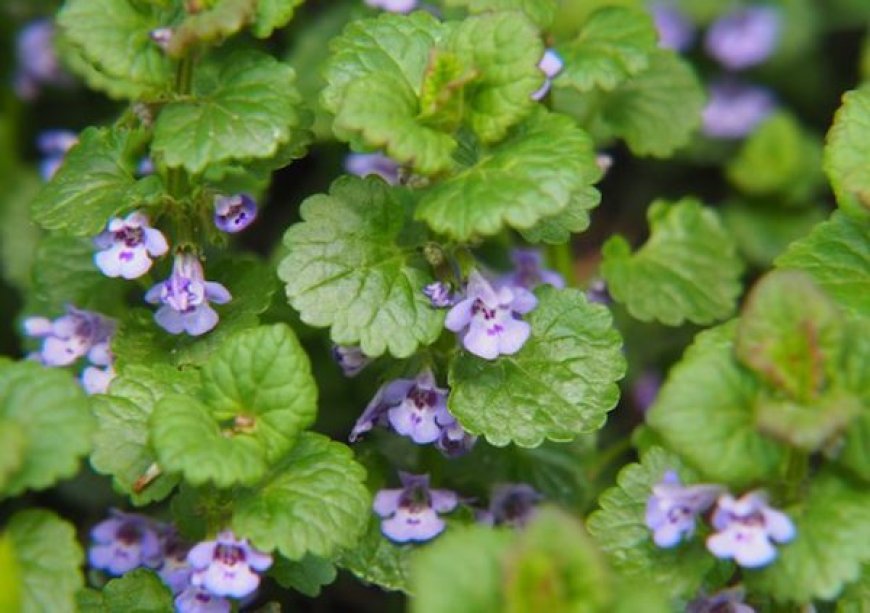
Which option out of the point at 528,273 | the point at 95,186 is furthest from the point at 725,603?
the point at 95,186

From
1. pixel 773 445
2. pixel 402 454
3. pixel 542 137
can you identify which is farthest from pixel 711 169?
pixel 773 445

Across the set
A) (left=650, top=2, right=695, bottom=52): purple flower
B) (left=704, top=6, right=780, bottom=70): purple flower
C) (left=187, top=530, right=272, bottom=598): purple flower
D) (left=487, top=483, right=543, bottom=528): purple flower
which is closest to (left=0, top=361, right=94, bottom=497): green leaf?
(left=187, top=530, right=272, bottom=598): purple flower

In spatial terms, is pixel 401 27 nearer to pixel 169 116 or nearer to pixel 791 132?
pixel 169 116

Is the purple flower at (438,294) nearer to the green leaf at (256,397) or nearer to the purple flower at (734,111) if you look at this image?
the green leaf at (256,397)

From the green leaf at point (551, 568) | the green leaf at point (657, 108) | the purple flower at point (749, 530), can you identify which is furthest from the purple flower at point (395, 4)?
the green leaf at point (551, 568)

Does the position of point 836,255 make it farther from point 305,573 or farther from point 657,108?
point 305,573

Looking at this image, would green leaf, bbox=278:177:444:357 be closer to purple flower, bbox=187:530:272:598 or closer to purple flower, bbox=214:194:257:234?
purple flower, bbox=214:194:257:234
